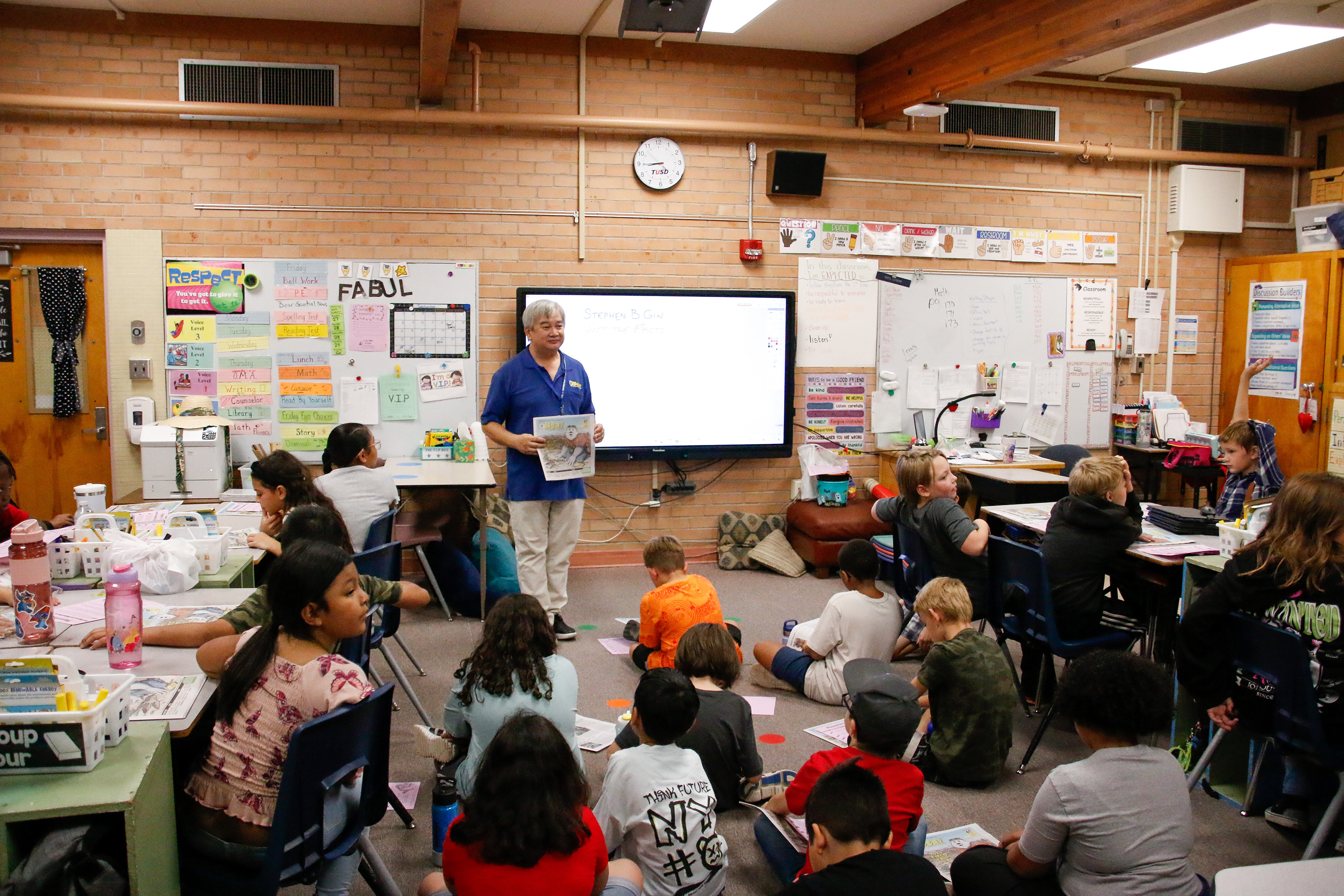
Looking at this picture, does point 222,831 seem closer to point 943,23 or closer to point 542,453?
point 542,453

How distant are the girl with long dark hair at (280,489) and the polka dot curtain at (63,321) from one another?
267 cm

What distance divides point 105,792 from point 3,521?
2664 mm

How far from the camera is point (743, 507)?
634 cm

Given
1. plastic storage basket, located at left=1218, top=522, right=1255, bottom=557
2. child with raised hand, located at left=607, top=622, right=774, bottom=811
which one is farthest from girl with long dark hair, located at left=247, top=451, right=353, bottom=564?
plastic storage basket, located at left=1218, top=522, right=1255, bottom=557

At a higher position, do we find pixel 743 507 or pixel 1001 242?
pixel 1001 242

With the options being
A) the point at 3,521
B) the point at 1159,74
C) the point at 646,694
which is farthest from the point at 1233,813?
the point at 1159,74

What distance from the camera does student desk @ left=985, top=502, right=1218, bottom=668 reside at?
3498mm

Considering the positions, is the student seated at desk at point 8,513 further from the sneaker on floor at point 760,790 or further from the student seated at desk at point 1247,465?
the student seated at desk at point 1247,465

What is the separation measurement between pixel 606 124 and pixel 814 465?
2.49 m

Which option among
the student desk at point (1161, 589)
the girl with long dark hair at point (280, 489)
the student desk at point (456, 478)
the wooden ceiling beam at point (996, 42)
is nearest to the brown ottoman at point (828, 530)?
the student desk at point (456, 478)

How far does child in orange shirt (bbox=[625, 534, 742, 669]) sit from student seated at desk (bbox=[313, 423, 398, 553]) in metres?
1.14

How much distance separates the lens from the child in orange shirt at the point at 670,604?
364cm

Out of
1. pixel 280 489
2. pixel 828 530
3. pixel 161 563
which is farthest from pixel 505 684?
pixel 828 530

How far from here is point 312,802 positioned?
1.88m
